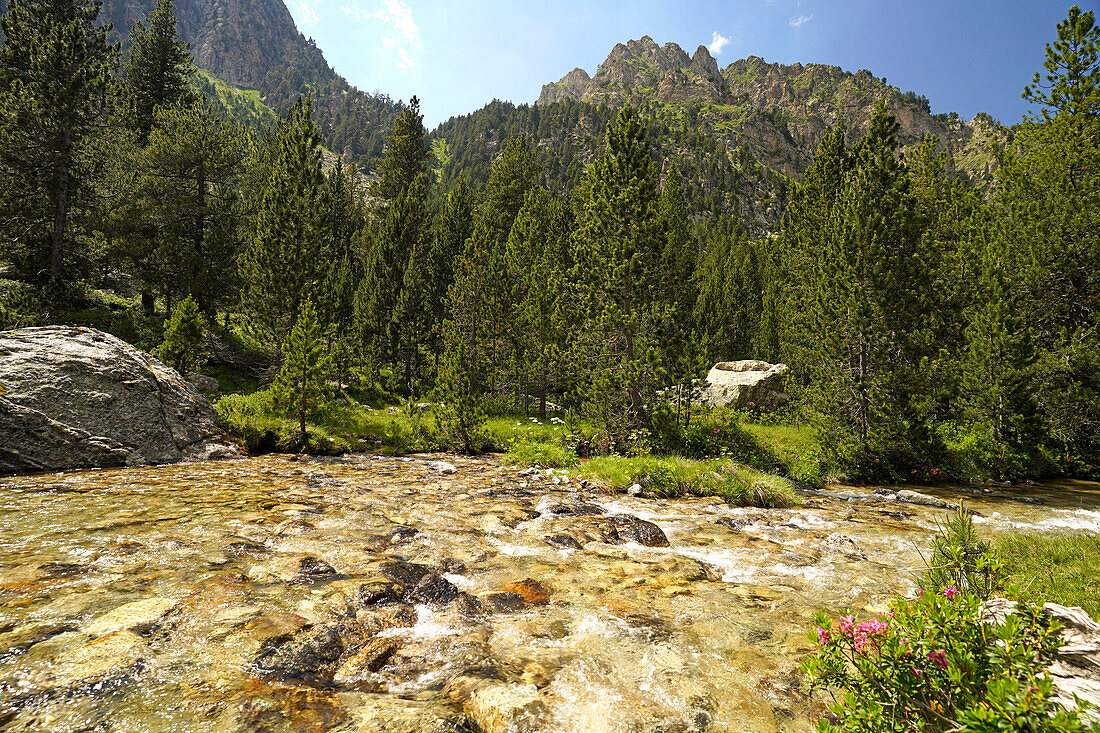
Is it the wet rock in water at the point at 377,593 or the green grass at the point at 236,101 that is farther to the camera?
the green grass at the point at 236,101

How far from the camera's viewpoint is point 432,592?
18.7 ft

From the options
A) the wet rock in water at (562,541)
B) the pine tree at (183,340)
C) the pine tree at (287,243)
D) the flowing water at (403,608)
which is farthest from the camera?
the pine tree at (287,243)

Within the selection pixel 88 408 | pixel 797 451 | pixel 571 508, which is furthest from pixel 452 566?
pixel 797 451

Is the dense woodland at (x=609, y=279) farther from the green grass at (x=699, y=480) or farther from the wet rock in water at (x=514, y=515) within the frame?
the wet rock in water at (x=514, y=515)

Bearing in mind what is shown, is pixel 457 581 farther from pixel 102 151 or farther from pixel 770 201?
pixel 770 201

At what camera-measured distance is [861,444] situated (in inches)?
617

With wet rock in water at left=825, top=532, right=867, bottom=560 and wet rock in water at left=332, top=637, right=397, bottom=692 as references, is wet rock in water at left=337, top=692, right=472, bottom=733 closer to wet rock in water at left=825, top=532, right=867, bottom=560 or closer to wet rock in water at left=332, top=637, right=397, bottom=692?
wet rock in water at left=332, top=637, right=397, bottom=692

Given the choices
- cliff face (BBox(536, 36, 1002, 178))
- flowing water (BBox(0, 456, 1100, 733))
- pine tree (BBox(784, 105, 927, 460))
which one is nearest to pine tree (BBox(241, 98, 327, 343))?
flowing water (BBox(0, 456, 1100, 733))

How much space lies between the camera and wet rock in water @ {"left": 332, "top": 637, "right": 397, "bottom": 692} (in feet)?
12.5

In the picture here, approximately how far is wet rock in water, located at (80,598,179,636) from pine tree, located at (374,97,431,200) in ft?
172

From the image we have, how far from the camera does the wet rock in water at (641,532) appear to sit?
27.0ft

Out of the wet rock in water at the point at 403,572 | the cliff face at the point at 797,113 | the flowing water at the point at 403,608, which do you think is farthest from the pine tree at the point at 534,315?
the cliff face at the point at 797,113

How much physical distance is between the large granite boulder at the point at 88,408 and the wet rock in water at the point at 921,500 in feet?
70.2

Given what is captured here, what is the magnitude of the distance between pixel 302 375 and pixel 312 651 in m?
14.4
